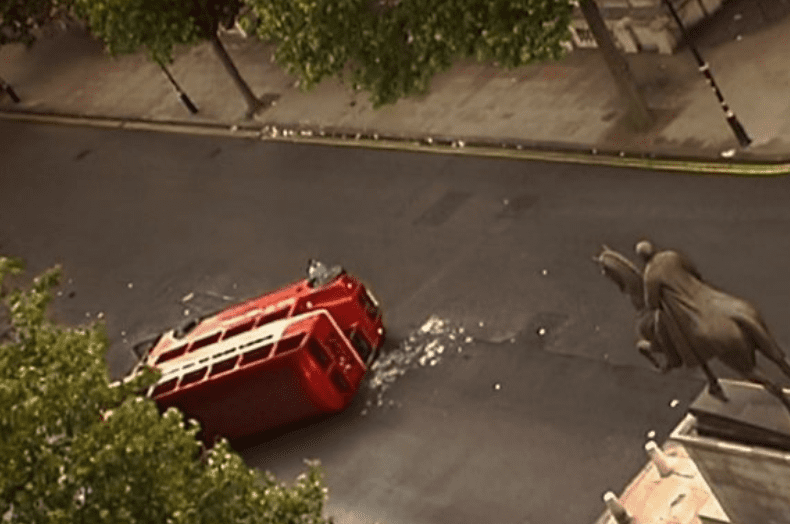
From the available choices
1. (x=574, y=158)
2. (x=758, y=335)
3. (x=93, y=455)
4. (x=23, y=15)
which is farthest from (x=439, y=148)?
(x=23, y=15)

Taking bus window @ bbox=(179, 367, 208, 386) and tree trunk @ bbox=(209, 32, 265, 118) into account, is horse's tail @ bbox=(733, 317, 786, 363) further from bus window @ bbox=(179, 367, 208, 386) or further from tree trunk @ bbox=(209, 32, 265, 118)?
tree trunk @ bbox=(209, 32, 265, 118)

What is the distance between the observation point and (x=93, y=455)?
62.6ft

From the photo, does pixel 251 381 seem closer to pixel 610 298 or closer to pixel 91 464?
pixel 610 298

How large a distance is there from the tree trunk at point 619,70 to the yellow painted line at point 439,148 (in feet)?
5.03

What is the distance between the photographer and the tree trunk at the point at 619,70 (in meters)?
36.2

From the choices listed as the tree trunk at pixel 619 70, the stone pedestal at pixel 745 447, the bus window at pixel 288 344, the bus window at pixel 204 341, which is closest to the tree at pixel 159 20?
the tree trunk at pixel 619 70

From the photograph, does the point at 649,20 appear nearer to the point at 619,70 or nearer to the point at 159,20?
the point at 619,70

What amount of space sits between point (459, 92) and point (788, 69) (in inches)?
450

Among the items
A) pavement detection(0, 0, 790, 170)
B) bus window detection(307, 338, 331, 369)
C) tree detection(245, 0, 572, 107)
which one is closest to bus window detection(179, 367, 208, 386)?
bus window detection(307, 338, 331, 369)

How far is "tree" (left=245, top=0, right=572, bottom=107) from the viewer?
1353 inches

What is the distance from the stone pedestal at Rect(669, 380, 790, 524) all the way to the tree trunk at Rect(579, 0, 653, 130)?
15608mm

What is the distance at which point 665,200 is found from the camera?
33.6 metres

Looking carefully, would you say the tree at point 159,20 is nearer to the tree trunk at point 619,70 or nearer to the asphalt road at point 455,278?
the asphalt road at point 455,278

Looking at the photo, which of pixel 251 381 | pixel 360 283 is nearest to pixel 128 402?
pixel 251 381
